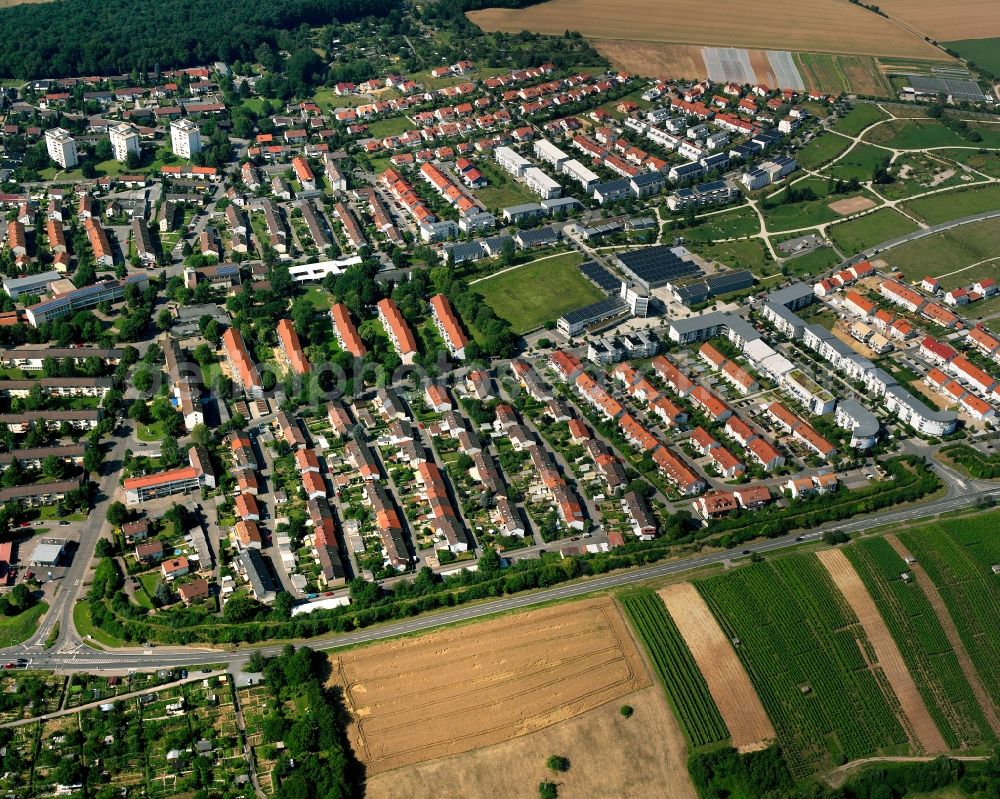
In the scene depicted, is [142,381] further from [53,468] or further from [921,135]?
[921,135]

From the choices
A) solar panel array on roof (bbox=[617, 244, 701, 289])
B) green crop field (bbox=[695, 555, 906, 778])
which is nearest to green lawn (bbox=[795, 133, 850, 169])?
solar panel array on roof (bbox=[617, 244, 701, 289])

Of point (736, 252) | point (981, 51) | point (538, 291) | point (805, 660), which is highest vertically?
point (981, 51)

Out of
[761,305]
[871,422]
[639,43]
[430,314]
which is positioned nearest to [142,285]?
[430,314]

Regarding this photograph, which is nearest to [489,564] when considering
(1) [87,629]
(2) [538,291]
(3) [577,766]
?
(3) [577,766]

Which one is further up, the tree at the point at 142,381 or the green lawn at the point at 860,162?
the green lawn at the point at 860,162

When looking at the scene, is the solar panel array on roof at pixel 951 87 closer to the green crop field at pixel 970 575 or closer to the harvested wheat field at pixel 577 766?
the green crop field at pixel 970 575

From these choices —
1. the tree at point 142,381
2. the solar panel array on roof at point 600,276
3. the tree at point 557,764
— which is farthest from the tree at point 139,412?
the solar panel array on roof at point 600,276

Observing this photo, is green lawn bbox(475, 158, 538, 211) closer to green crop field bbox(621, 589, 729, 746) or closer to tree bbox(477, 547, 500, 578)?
tree bbox(477, 547, 500, 578)
